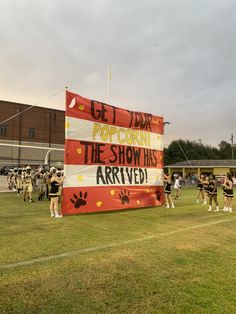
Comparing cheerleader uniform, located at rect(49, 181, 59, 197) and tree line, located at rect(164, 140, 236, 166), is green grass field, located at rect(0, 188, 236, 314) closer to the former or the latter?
cheerleader uniform, located at rect(49, 181, 59, 197)

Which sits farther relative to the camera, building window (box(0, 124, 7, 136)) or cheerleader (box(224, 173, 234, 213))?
building window (box(0, 124, 7, 136))

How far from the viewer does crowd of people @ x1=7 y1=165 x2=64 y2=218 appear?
1252 cm

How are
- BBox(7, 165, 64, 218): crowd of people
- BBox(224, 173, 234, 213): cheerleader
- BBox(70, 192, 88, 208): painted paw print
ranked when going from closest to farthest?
BBox(70, 192, 88, 208): painted paw print, BBox(7, 165, 64, 218): crowd of people, BBox(224, 173, 234, 213): cheerleader

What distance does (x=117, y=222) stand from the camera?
1165 centimetres

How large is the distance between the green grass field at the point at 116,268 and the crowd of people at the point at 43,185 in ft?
4.62

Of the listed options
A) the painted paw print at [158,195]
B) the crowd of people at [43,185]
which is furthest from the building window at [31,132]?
the painted paw print at [158,195]

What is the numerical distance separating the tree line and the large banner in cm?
6232

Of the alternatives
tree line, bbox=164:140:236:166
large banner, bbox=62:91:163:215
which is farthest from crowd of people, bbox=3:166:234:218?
tree line, bbox=164:140:236:166

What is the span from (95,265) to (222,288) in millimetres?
2334

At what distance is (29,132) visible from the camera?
216ft

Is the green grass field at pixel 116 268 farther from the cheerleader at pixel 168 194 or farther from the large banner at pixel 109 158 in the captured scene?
the cheerleader at pixel 168 194

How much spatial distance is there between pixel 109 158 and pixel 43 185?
24.4 ft

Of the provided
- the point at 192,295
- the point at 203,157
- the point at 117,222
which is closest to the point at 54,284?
the point at 192,295

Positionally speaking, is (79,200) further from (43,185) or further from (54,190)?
(43,185)
